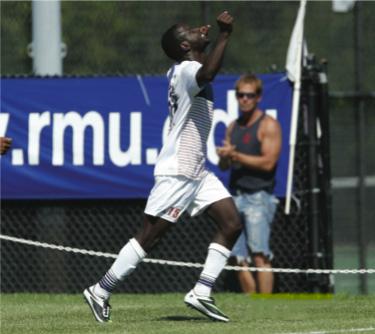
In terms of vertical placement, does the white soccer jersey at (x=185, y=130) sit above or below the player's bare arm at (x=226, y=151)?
above

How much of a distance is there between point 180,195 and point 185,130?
1.49 ft

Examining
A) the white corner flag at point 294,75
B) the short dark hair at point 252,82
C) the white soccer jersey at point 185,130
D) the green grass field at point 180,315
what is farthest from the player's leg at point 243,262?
the white soccer jersey at point 185,130

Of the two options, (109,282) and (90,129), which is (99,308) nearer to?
(109,282)

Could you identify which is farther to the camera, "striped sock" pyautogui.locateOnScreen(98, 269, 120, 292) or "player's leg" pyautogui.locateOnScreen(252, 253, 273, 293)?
"player's leg" pyautogui.locateOnScreen(252, 253, 273, 293)

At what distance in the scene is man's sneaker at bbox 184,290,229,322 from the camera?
10078mm

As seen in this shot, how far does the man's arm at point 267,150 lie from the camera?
1313cm

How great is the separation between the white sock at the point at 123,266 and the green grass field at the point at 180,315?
0.24 metres

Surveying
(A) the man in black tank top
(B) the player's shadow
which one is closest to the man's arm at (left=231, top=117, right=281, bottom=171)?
(A) the man in black tank top

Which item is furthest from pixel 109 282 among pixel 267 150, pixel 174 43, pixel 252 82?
pixel 252 82

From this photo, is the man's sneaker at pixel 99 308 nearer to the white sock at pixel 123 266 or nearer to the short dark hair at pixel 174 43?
the white sock at pixel 123 266

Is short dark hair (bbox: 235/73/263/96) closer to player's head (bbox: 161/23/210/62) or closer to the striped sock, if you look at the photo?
player's head (bbox: 161/23/210/62)

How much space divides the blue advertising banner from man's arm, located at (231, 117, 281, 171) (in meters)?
0.36

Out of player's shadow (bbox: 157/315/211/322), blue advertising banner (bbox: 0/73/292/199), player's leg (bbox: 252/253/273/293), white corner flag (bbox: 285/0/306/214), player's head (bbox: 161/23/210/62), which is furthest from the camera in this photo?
blue advertising banner (bbox: 0/73/292/199)

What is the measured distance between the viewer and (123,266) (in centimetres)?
1009
